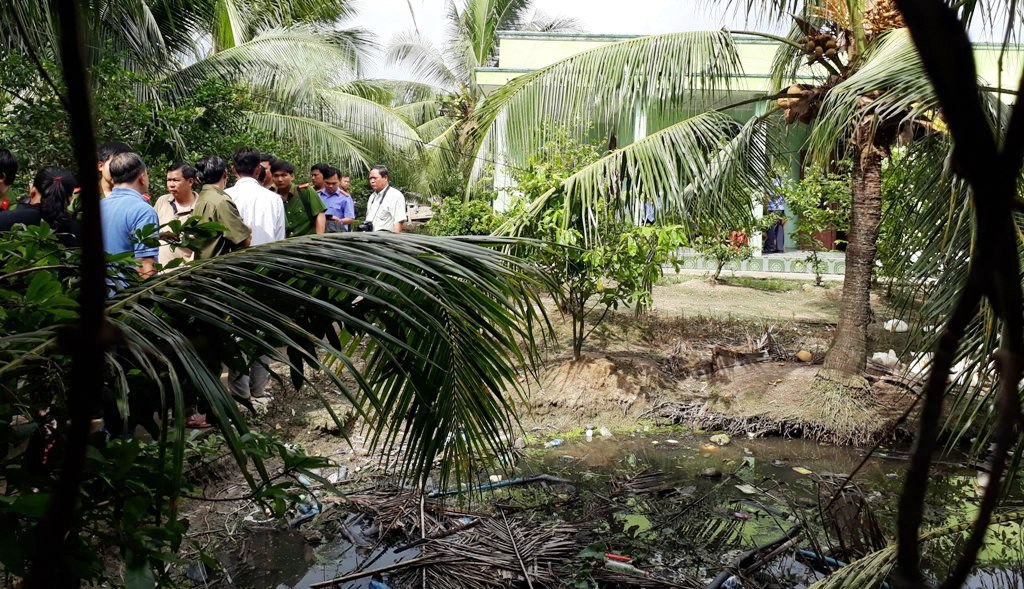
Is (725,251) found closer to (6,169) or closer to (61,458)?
(6,169)

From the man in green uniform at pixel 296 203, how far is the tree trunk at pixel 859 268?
427cm

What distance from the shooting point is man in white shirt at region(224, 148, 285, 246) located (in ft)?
16.8

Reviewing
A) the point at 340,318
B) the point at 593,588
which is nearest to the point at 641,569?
the point at 593,588

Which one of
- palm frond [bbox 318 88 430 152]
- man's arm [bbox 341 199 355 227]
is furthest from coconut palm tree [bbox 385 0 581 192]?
man's arm [bbox 341 199 355 227]

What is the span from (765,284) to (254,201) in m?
8.71

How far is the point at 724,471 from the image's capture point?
557 cm

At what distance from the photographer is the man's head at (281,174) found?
588 centimetres

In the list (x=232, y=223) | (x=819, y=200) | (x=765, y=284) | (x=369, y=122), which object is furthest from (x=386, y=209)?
(x=369, y=122)

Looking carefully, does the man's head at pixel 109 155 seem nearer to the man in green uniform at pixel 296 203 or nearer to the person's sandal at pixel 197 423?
the person's sandal at pixel 197 423

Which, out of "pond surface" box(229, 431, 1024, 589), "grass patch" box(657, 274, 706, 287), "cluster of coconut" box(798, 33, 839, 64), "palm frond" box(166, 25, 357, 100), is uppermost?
"palm frond" box(166, 25, 357, 100)

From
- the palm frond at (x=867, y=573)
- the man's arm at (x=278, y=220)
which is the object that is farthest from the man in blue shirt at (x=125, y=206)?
the palm frond at (x=867, y=573)

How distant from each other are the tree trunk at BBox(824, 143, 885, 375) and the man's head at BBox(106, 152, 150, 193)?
5.26 metres

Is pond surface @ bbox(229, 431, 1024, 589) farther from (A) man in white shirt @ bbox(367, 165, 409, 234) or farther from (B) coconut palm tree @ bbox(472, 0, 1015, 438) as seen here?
(A) man in white shirt @ bbox(367, 165, 409, 234)

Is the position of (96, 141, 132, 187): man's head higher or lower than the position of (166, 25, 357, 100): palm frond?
lower
